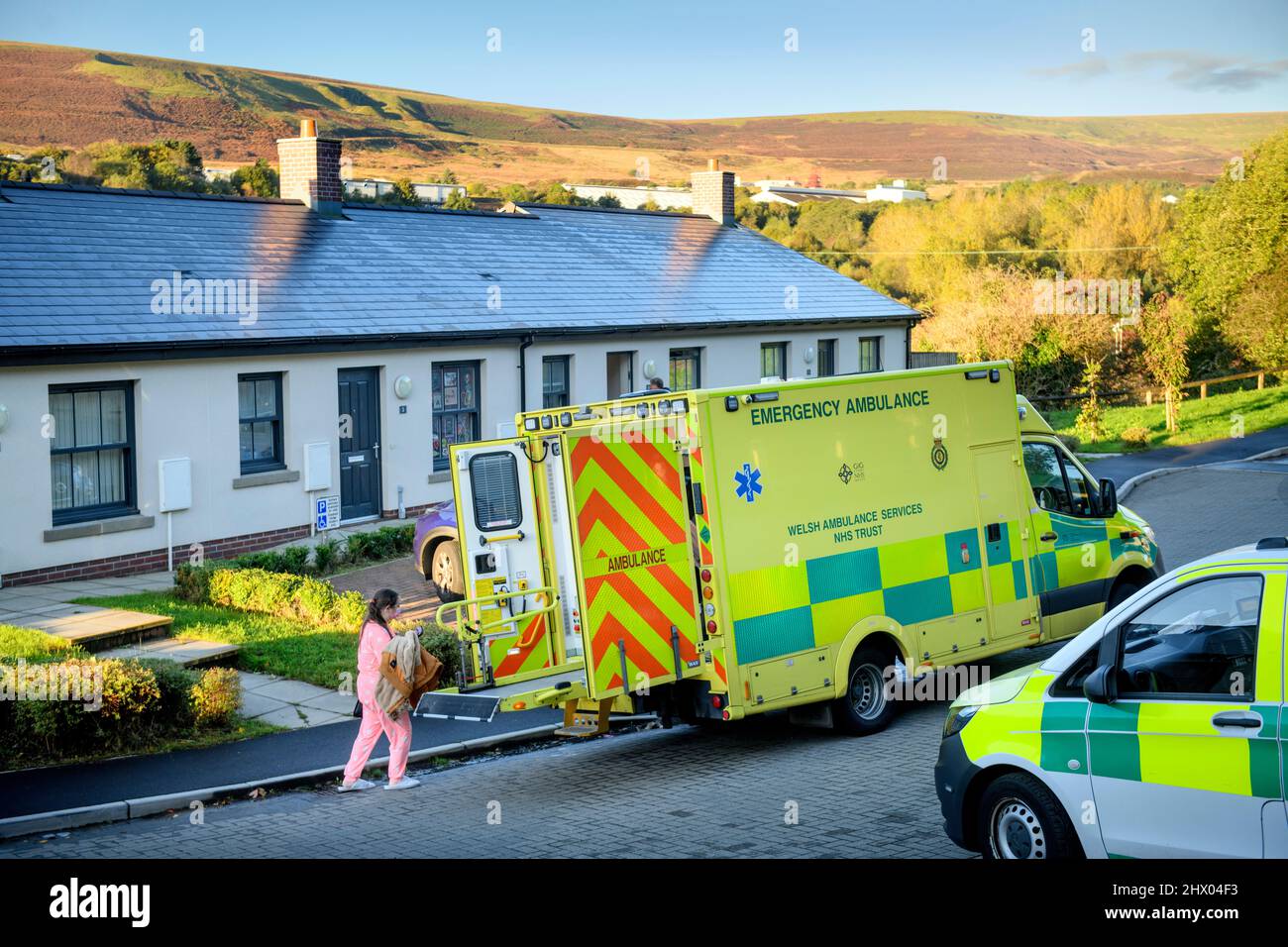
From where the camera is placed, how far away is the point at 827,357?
33656 mm

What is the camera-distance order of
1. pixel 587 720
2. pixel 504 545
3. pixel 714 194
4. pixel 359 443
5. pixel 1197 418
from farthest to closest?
pixel 1197 418 < pixel 714 194 < pixel 359 443 < pixel 504 545 < pixel 587 720

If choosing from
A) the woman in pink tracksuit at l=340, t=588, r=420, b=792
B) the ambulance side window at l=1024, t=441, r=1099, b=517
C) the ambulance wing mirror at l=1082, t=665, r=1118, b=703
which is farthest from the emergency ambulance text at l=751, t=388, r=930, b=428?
the ambulance wing mirror at l=1082, t=665, r=1118, b=703

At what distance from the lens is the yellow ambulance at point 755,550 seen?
410 inches

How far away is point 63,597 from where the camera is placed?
16594 millimetres

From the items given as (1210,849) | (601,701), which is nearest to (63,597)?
(601,701)

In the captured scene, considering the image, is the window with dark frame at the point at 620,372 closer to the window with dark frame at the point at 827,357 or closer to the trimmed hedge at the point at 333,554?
the window with dark frame at the point at 827,357

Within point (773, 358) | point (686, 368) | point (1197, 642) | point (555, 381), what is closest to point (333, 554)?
point (555, 381)

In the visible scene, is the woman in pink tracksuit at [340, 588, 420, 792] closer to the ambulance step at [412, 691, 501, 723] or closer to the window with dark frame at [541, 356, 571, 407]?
the ambulance step at [412, 691, 501, 723]

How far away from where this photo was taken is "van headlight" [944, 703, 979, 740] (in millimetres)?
7527

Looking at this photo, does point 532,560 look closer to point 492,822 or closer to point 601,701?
point 601,701

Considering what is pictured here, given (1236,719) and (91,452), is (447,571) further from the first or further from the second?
(1236,719)

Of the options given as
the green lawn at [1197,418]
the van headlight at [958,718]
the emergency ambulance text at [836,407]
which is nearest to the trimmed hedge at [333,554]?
the emergency ambulance text at [836,407]

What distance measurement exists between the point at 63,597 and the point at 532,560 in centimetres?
799

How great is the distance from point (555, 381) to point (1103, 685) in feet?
66.9
